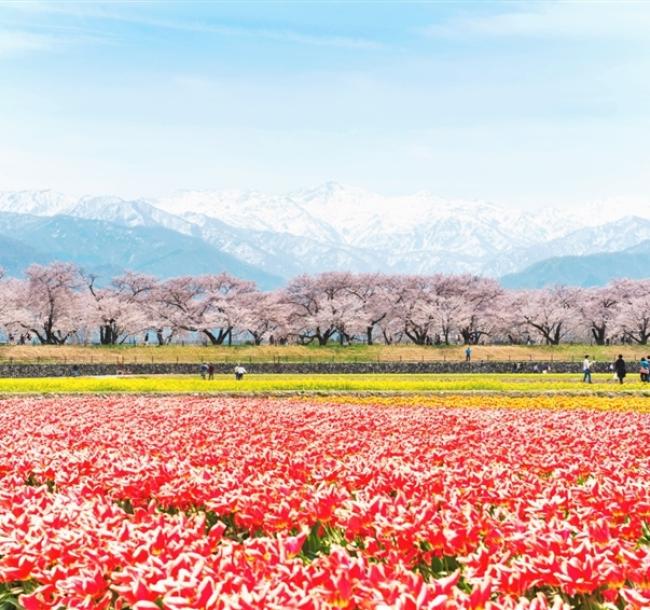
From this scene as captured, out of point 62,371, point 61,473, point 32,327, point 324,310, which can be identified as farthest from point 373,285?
point 61,473

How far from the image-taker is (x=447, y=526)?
20.7ft

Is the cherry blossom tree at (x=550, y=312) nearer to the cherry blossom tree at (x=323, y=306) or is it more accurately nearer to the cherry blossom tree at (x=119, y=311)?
the cherry blossom tree at (x=323, y=306)

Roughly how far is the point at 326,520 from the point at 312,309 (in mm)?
90788

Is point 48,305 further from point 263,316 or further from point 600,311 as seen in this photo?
point 600,311

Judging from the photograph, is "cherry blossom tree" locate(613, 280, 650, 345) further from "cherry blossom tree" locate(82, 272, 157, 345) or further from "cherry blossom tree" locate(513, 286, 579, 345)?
"cherry blossom tree" locate(82, 272, 157, 345)

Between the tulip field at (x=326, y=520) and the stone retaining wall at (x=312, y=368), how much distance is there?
147 ft

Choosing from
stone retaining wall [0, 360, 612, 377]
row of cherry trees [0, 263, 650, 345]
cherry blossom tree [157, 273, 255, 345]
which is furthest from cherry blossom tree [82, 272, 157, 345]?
stone retaining wall [0, 360, 612, 377]

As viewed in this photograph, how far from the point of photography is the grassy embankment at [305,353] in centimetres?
7662

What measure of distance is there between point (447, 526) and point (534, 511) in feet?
4.20

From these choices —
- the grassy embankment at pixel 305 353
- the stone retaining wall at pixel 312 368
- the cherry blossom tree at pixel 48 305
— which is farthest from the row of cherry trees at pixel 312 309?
the stone retaining wall at pixel 312 368

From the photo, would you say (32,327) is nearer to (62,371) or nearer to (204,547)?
(62,371)

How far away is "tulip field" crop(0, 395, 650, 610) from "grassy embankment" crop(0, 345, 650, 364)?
6170 centimetres

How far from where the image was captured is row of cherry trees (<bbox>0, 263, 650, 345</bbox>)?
93.8m

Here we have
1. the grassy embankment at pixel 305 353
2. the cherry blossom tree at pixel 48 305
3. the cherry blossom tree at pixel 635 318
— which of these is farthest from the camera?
the cherry blossom tree at pixel 635 318
